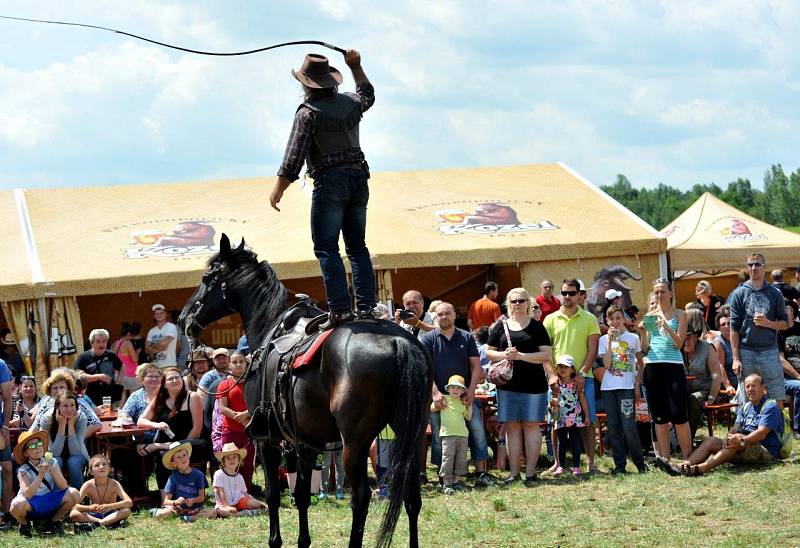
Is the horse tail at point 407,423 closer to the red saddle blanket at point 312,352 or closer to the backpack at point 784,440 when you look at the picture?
the red saddle blanket at point 312,352

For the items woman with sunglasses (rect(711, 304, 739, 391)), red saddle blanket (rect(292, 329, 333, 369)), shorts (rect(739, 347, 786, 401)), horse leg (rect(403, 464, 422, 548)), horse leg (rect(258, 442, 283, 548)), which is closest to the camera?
horse leg (rect(403, 464, 422, 548))

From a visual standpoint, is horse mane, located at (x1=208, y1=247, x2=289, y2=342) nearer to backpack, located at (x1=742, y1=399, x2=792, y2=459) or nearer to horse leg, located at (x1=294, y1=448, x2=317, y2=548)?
horse leg, located at (x1=294, y1=448, x2=317, y2=548)

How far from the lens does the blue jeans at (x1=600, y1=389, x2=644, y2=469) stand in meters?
9.83

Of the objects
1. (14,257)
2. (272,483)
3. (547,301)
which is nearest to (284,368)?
(272,483)

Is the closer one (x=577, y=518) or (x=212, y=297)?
(x=212, y=297)

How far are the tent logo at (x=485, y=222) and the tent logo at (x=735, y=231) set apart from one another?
11.3 feet

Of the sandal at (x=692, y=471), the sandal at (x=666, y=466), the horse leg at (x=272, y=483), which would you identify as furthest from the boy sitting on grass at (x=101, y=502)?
the sandal at (x=692, y=471)

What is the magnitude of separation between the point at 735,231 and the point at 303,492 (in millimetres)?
12552

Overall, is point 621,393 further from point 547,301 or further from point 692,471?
point 547,301

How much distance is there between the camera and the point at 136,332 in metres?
14.2

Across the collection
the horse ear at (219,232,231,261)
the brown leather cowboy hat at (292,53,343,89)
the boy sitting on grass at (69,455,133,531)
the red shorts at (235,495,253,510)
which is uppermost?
the brown leather cowboy hat at (292,53,343,89)

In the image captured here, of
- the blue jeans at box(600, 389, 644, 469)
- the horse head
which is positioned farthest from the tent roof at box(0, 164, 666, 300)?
the horse head

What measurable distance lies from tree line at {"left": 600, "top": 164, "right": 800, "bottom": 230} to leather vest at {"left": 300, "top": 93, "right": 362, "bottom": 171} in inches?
1938

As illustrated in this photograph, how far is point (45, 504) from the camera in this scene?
861cm
